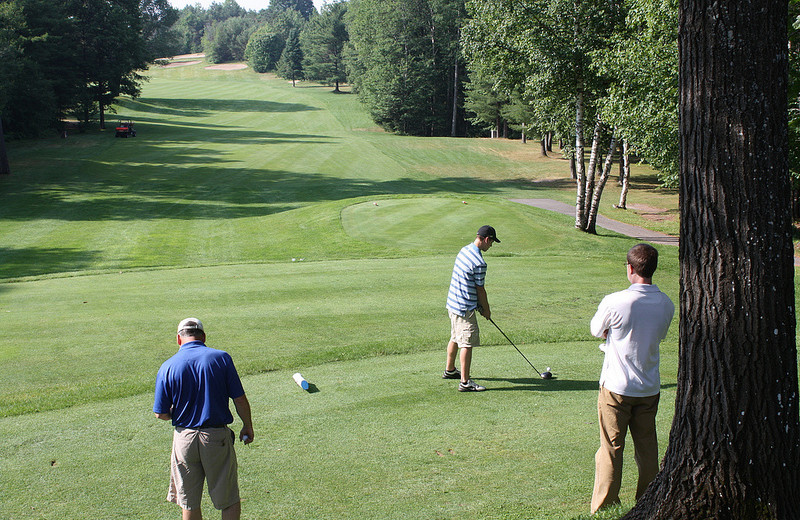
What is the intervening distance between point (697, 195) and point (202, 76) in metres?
138

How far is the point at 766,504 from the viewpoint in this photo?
4.17 meters

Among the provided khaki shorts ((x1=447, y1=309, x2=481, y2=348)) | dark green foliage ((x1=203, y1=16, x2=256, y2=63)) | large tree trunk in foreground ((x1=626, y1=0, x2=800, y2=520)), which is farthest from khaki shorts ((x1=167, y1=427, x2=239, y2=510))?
dark green foliage ((x1=203, y1=16, x2=256, y2=63))

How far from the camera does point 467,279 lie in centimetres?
852

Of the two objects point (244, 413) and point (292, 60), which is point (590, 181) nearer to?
point (244, 413)

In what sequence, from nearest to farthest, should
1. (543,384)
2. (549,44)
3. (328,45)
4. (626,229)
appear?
(543,384), (549,44), (626,229), (328,45)

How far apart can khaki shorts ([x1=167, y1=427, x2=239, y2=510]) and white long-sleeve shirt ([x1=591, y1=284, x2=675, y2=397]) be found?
3.06 meters

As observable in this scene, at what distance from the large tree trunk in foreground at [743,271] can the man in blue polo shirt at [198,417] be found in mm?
3260

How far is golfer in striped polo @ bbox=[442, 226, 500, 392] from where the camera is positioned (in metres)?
8.41

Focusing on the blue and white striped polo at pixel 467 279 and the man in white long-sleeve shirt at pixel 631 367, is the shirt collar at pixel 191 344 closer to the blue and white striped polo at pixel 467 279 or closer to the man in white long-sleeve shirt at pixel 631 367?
the man in white long-sleeve shirt at pixel 631 367

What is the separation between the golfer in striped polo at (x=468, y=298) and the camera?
8414 mm

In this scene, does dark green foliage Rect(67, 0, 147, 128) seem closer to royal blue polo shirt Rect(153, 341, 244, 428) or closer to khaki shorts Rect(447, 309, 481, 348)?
khaki shorts Rect(447, 309, 481, 348)

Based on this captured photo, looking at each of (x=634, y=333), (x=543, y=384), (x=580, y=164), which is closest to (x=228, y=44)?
(x=580, y=164)

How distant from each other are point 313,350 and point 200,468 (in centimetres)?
559

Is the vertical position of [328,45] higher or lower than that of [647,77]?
higher
